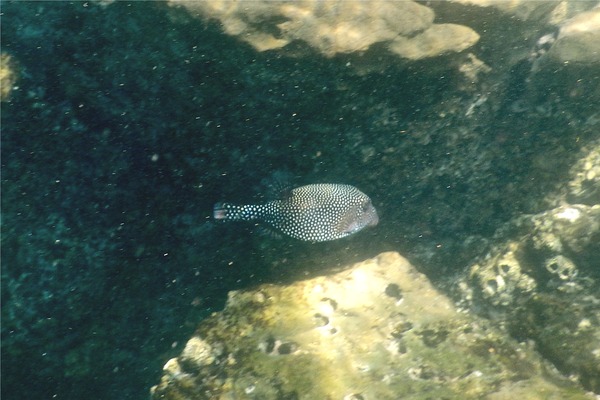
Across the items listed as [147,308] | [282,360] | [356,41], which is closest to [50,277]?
[147,308]

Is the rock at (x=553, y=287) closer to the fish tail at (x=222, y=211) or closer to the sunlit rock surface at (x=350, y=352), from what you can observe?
the sunlit rock surface at (x=350, y=352)

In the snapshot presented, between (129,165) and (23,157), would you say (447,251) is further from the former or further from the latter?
(23,157)

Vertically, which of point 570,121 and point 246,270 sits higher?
point 570,121

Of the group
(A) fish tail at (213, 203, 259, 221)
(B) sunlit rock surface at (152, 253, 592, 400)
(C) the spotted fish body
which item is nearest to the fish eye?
(C) the spotted fish body

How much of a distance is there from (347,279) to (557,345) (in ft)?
6.15

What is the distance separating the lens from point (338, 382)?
3.21 metres

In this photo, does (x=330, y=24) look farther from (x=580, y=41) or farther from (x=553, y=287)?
(x=553, y=287)

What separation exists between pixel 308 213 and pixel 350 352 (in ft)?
4.16

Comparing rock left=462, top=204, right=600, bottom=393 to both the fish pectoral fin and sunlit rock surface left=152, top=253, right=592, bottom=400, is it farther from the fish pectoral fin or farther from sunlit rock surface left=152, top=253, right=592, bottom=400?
the fish pectoral fin

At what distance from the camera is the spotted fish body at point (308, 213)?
3.72m

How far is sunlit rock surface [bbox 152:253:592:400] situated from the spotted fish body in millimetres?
673

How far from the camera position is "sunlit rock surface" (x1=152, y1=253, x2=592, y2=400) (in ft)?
10.3

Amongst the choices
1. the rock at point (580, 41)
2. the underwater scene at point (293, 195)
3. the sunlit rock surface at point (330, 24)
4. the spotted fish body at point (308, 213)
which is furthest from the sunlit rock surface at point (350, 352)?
the rock at point (580, 41)

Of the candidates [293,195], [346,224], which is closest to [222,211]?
[293,195]
